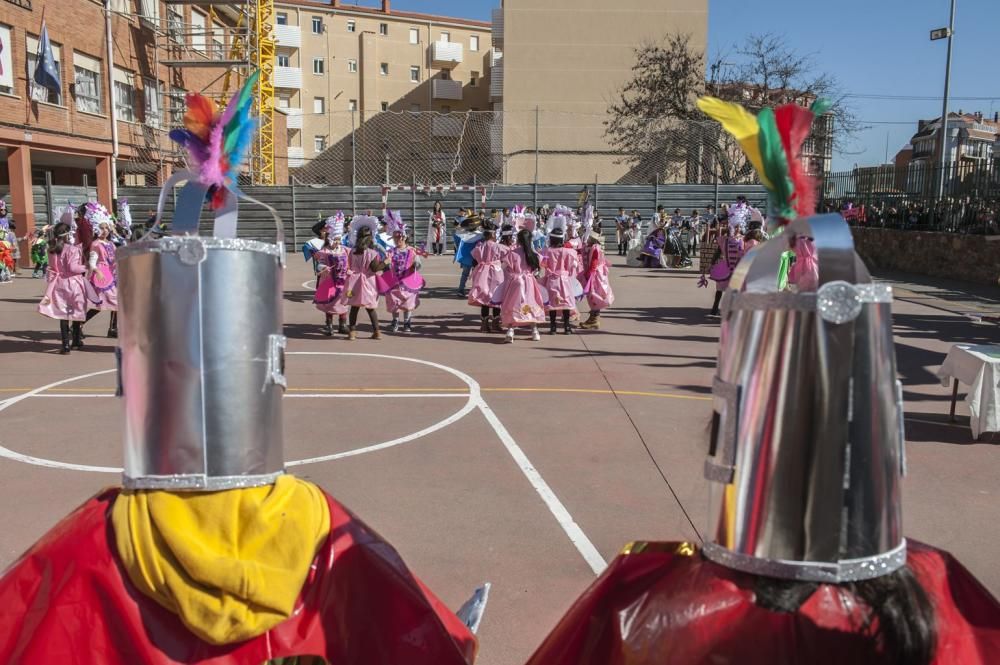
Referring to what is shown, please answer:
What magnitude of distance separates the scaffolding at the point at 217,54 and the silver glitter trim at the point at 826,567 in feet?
→ 86.6

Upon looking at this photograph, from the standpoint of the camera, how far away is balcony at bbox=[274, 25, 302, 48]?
48062 mm

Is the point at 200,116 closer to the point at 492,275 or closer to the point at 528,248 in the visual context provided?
the point at 528,248

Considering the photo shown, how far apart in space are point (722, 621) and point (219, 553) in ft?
4.28

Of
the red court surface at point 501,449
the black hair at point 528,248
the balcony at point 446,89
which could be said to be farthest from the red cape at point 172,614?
the balcony at point 446,89

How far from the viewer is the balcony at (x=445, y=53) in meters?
52.9

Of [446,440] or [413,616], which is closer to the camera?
[413,616]

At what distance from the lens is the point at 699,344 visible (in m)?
10.8

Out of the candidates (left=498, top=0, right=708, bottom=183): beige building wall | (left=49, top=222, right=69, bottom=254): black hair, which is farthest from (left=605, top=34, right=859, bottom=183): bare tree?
(left=49, top=222, right=69, bottom=254): black hair

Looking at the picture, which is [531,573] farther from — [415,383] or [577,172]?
[577,172]

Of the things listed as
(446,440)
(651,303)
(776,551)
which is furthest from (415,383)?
(651,303)

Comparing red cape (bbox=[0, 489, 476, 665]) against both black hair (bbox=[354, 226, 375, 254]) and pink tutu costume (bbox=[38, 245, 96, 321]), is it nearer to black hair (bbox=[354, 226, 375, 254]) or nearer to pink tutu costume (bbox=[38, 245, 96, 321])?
pink tutu costume (bbox=[38, 245, 96, 321])

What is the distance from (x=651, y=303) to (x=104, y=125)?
1908 cm

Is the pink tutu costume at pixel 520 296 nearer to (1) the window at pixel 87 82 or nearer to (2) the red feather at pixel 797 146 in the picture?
(2) the red feather at pixel 797 146

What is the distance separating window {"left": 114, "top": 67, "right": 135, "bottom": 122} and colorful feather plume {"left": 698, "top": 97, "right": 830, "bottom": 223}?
27.7m
